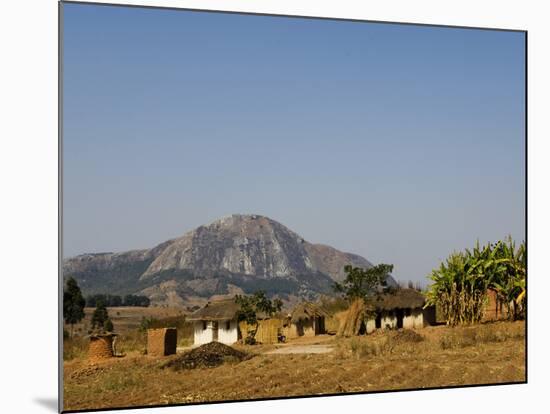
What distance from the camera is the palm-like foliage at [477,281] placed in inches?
520

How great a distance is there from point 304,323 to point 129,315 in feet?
6.40

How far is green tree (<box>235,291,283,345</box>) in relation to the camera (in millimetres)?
12367

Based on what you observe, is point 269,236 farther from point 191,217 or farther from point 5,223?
point 5,223

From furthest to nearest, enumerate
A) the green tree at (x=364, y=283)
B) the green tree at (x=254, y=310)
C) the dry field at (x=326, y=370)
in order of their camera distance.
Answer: the green tree at (x=364, y=283) < the green tree at (x=254, y=310) < the dry field at (x=326, y=370)

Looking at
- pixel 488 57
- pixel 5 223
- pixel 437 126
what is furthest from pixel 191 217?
pixel 488 57

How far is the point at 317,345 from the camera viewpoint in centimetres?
1260

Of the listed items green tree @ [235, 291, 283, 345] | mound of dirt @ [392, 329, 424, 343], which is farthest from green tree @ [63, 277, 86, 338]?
mound of dirt @ [392, 329, 424, 343]

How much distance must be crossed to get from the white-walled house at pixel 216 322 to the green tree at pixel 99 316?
3.06ft

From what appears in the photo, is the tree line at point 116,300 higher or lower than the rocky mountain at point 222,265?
lower

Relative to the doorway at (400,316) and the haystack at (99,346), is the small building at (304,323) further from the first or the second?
the haystack at (99,346)

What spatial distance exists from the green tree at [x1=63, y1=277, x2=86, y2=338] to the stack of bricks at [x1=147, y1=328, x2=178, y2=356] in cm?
81

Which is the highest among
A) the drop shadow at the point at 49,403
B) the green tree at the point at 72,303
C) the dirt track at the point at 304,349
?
the green tree at the point at 72,303

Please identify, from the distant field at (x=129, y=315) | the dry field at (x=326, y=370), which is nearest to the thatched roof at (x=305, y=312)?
the dry field at (x=326, y=370)

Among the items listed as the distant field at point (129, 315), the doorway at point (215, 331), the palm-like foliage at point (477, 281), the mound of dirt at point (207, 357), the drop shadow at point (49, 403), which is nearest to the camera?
the drop shadow at point (49, 403)
